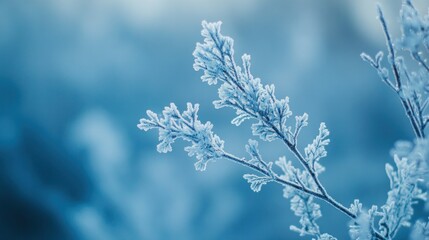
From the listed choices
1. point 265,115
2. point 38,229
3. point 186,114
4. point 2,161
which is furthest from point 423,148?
point 2,161

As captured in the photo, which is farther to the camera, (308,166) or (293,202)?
(293,202)

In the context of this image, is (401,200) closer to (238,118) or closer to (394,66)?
(394,66)

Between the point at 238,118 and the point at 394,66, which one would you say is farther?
the point at 238,118

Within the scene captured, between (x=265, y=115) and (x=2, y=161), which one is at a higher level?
(x=2, y=161)

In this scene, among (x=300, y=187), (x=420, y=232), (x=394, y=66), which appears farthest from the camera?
(x=300, y=187)

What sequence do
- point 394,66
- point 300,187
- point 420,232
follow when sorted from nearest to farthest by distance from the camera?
point 420,232 < point 394,66 < point 300,187

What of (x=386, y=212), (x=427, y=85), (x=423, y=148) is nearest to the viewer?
(x=423, y=148)

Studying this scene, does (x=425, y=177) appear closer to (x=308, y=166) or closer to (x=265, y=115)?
(x=308, y=166)

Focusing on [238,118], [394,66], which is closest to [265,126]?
[238,118]

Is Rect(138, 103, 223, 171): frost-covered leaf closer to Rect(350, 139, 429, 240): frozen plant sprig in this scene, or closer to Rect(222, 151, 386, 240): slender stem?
Rect(222, 151, 386, 240): slender stem
